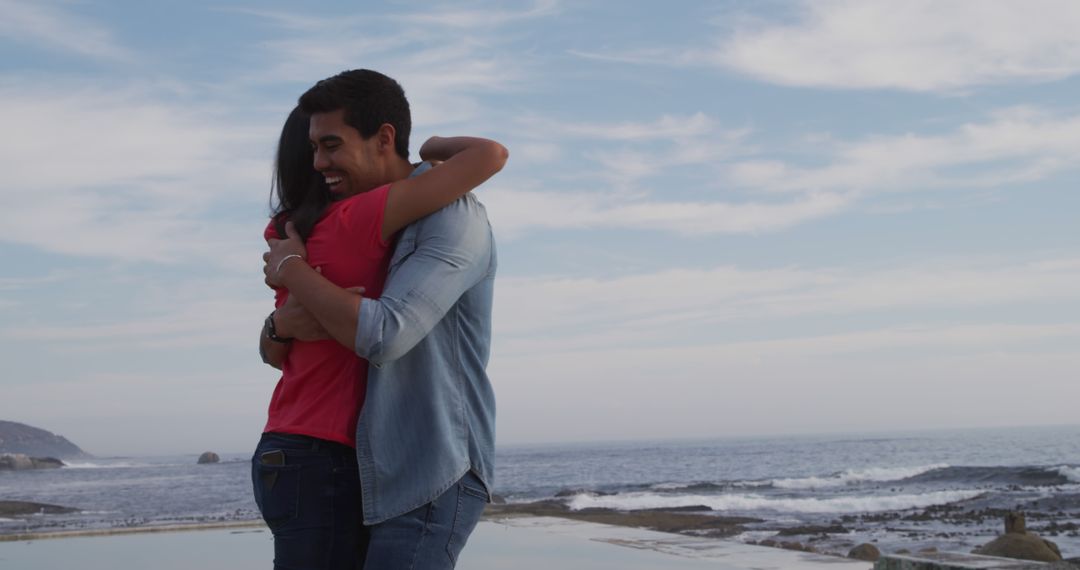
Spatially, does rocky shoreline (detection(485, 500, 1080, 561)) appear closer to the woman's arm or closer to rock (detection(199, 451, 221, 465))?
the woman's arm

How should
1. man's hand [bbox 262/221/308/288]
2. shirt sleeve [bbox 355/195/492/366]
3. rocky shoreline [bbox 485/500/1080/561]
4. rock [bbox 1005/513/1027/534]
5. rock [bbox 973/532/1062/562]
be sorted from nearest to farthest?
shirt sleeve [bbox 355/195/492/366], man's hand [bbox 262/221/308/288], rock [bbox 973/532/1062/562], rock [bbox 1005/513/1027/534], rocky shoreline [bbox 485/500/1080/561]

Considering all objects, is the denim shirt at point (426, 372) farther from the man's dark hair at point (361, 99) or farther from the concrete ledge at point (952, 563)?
the concrete ledge at point (952, 563)

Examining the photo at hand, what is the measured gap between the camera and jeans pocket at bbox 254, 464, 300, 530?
1534 mm

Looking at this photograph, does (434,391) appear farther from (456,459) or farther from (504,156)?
(504,156)

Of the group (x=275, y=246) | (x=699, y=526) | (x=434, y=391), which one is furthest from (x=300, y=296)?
(x=699, y=526)

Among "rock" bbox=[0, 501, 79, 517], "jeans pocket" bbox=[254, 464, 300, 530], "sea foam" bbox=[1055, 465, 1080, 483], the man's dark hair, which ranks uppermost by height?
the man's dark hair

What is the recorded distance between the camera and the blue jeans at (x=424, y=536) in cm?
149

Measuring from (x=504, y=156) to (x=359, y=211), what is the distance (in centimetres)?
27

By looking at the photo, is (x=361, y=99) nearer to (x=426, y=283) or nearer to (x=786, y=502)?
(x=426, y=283)

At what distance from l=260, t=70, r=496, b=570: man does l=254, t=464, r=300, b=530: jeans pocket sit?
104 mm

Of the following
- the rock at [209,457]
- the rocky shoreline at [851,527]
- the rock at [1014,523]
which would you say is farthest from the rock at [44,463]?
the rock at [1014,523]

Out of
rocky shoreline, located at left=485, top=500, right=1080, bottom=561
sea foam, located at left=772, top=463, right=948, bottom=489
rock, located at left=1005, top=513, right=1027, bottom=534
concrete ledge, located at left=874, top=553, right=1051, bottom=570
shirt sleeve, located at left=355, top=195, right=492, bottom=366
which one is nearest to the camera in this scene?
shirt sleeve, located at left=355, top=195, right=492, bottom=366

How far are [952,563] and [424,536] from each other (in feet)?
7.39

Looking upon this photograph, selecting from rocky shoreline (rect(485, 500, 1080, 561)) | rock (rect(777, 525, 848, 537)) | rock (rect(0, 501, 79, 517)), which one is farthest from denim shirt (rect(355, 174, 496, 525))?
rock (rect(0, 501, 79, 517))
